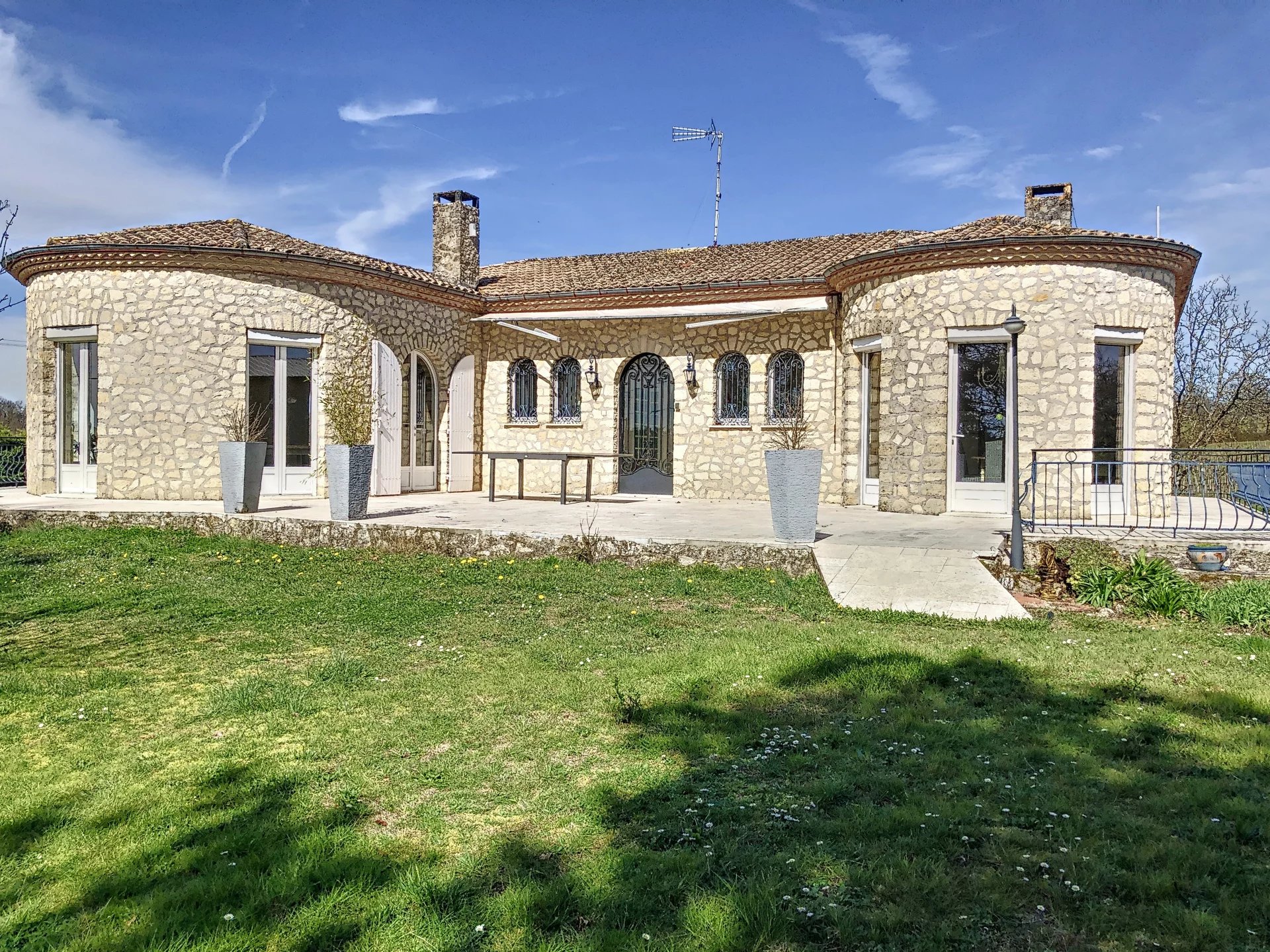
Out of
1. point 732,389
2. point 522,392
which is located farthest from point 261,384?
point 732,389

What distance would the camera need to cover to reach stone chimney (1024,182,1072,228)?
1395 centimetres

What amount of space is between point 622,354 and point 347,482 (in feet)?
21.2

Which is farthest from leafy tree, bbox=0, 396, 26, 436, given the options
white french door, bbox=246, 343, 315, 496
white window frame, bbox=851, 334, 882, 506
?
white window frame, bbox=851, 334, 882, 506

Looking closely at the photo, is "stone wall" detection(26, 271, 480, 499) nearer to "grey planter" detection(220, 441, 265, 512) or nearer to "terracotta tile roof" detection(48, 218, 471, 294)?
"terracotta tile roof" detection(48, 218, 471, 294)

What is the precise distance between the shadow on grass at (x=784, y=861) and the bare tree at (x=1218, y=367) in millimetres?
19603

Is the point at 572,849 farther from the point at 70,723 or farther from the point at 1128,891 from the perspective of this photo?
the point at 70,723

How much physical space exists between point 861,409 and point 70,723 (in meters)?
11.3

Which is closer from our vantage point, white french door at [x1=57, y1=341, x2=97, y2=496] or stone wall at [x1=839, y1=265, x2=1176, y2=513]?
stone wall at [x1=839, y1=265, x2=1176, y2=513]

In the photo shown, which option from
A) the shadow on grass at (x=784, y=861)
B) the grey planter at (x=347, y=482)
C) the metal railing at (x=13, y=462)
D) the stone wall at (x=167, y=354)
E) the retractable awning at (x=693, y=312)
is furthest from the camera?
the metal railing at (x=13, y=462)

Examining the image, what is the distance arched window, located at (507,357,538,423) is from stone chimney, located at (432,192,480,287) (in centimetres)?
203

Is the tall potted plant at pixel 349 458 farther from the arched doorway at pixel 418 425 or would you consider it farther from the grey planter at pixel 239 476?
the arched doorway at pixel 418 425

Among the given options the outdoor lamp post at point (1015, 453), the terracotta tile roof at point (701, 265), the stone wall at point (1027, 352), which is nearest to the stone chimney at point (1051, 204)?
the terracotta tile roof at point (701, 265)

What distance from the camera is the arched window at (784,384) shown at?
14.5 m

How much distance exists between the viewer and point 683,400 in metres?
15.3
